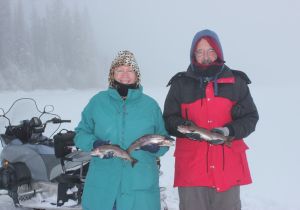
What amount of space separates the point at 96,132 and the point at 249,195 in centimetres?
385

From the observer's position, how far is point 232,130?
3.09 metres

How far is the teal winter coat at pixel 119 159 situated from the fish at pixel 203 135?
0.28m

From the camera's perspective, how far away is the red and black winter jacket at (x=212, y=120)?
10.4 ft

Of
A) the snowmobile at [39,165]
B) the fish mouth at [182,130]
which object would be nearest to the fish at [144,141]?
the fish mouth at [182,130]

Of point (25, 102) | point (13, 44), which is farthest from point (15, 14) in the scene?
point (25, 102)

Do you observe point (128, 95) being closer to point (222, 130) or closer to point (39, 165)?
point (222, 130)

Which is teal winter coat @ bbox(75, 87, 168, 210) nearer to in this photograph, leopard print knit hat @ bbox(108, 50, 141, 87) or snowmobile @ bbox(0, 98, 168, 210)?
leopard print knit hat @ bbox(108, 50, 141, 87)

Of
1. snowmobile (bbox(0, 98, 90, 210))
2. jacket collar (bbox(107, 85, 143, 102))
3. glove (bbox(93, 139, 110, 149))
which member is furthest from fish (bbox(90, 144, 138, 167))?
snowmobile (bbox(0, 98, 90, 210))

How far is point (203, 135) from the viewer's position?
3.01 m

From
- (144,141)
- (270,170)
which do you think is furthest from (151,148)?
(270,170)

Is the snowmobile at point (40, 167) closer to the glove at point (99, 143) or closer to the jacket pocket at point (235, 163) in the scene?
the glove at point (99, 143)

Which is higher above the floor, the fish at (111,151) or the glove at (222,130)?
the glove at (222,130)

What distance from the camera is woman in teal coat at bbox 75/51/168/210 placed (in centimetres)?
304

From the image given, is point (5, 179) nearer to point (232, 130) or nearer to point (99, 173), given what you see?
point (99, 173)
